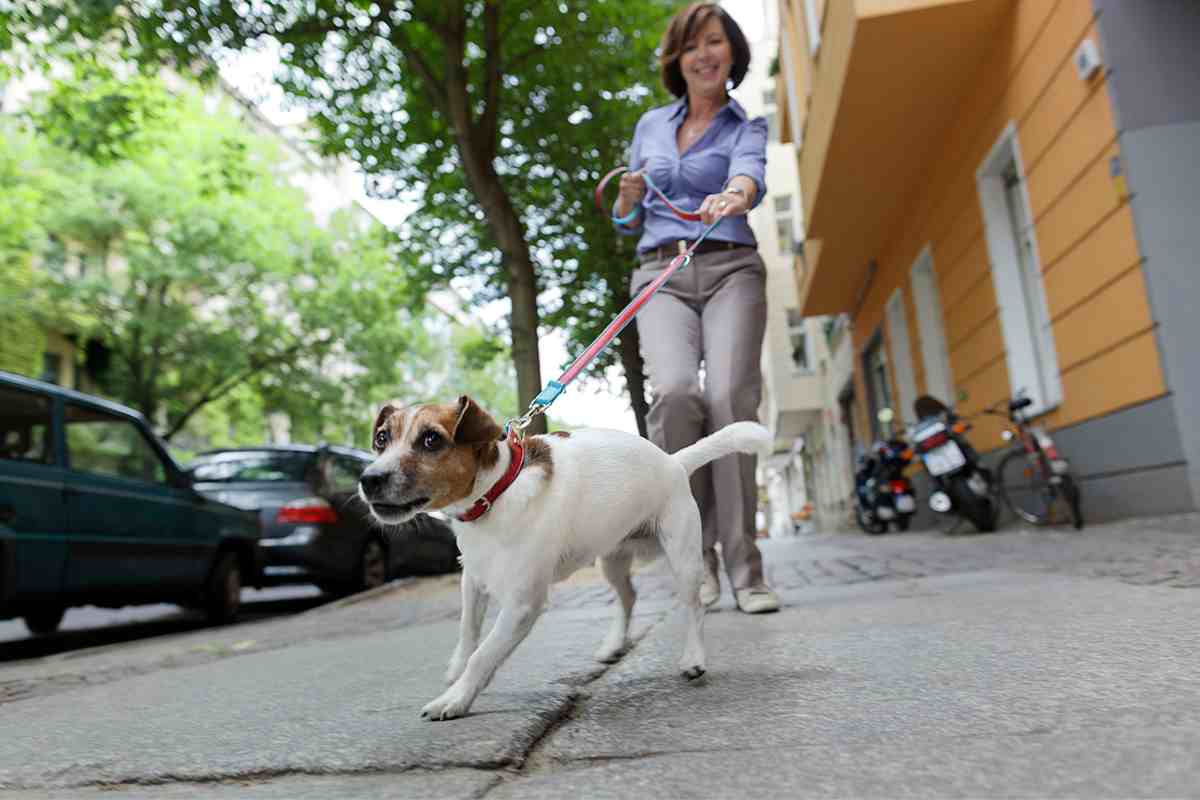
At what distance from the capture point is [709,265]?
13.1ft

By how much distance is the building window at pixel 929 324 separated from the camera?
12811 mm

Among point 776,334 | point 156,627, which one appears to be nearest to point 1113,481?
point 156,627

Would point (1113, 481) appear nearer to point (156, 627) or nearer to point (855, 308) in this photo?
point (156, 627)

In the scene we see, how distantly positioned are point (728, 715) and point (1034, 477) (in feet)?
24.7

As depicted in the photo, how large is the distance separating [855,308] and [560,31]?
9.68 metres

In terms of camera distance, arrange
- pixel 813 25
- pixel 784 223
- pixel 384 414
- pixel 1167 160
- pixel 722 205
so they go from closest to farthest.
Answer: pixel 384 414
pixel 722 205
pixel 1167 160
pixel 813 25
pixel 784 223

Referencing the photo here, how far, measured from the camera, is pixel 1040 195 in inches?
316

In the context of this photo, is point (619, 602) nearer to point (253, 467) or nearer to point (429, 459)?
point (429, 459)

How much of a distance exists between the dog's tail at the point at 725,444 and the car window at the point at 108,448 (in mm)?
4958

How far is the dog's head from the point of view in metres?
2.17

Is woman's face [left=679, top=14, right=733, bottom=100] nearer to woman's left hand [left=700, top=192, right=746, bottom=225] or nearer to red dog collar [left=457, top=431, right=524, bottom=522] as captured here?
woman's left hand [left=700, top=192, right=746, bottom=225]

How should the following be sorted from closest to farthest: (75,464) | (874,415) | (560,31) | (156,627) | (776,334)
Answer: (75,464), (156,627), (560,31), (874,415), (776,334)

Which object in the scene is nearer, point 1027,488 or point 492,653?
point 492,653

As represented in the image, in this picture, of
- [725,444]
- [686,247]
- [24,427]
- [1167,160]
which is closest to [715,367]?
[686,247]
